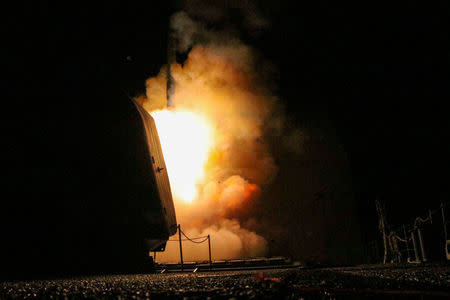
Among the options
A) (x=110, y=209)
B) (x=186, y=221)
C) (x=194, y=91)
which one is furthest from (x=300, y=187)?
(x=110, y=209)

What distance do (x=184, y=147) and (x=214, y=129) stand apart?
196 centimetres

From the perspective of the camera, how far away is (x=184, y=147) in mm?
18750

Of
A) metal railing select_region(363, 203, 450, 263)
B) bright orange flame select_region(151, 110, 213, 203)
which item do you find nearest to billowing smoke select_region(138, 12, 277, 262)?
bright orange flame select_region(151, 110, 213, 203)

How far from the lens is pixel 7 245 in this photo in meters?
8.80

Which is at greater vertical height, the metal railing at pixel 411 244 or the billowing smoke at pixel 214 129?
the billowing smoke at pixel 214 129

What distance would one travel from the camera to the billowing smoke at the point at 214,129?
18.5 meters

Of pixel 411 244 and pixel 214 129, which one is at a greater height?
pixel 214 129

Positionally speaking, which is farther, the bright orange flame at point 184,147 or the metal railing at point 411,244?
the bright orange flame at point 184,147

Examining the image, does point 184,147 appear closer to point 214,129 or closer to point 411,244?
point 214,129

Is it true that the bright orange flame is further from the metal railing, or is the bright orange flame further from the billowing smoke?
the metal railing

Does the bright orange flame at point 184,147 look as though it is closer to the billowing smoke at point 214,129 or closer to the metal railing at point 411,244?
the billowing smoke at point 214,129

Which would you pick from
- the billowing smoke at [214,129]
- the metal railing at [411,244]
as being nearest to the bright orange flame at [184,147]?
the billowing smoke at [214,129]

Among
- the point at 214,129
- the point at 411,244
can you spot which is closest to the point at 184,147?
the point at 214,129

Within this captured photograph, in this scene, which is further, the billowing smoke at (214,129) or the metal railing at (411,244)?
the billowing smoke at (214,129)
